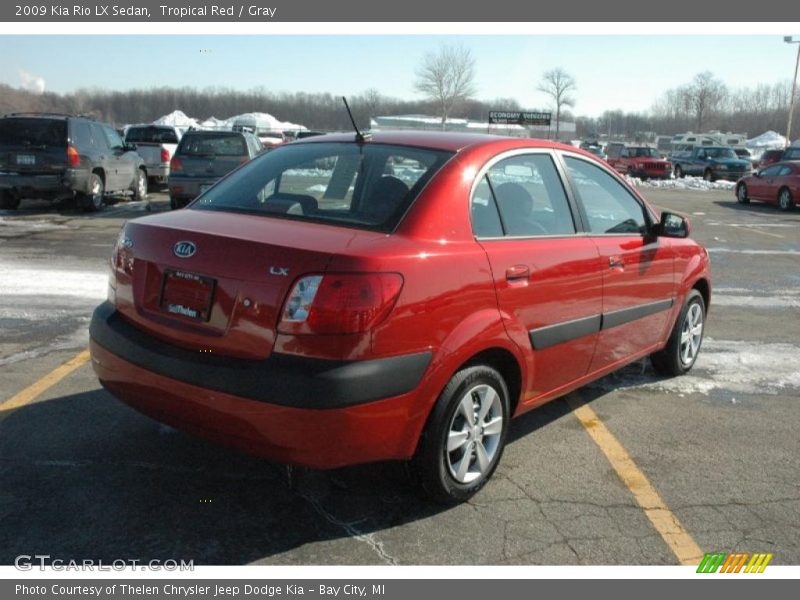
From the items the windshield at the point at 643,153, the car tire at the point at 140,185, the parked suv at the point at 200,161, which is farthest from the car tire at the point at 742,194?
the car tire at the point at 140,185

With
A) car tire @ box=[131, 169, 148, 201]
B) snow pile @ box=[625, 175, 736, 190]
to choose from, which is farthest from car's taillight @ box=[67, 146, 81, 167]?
snow pile @ box=[625, 175, 736, 190]

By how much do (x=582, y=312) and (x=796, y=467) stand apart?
4.79 ft

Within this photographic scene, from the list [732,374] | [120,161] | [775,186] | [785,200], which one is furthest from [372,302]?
[775,186]

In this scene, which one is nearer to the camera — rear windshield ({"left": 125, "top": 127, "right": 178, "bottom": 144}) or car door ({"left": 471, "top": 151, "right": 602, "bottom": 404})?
car door ({"left": 471, "top": 151, "right": 602, "bottom": 404})

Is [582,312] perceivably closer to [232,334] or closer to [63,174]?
[232,334]

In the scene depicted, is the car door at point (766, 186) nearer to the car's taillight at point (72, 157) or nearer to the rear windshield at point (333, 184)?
the car's taillight at point (72, 157)

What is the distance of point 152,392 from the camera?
3.20m

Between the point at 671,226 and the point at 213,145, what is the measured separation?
10854mm

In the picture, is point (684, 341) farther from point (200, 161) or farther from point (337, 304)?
point (200, 161)

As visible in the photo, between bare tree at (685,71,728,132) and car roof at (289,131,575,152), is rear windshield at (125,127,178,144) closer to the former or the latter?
car roof at (289,131,575,152)

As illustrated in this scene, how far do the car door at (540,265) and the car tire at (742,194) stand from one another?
22.6m

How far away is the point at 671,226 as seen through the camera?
4973 millimetres

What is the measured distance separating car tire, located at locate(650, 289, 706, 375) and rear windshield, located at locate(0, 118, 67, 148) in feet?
38.9

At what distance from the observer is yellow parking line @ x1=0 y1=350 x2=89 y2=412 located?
4.46 metres
